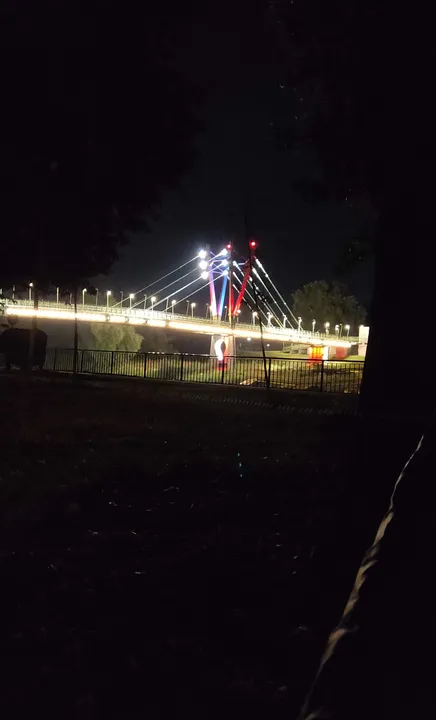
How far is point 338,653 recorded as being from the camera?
50.5 inches

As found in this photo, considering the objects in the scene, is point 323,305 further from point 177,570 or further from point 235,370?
point 177,570

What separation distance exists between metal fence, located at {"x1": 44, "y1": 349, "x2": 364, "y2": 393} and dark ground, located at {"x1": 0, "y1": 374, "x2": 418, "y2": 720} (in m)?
8.65

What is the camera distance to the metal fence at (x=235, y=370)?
673 inches

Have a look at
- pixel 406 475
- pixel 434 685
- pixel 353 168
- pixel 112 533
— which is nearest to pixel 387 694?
pixel 434 685

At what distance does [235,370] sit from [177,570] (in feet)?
50.9

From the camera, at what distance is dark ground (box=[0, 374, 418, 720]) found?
2932 mm

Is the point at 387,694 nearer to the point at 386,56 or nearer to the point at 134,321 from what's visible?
the point at 386,56

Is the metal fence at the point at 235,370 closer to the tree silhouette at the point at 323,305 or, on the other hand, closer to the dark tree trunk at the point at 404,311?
the dark tree trunk at the point at 404,311

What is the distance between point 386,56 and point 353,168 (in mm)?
1596

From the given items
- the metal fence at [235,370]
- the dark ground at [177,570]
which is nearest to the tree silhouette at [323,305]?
the metal fence at [235,370]

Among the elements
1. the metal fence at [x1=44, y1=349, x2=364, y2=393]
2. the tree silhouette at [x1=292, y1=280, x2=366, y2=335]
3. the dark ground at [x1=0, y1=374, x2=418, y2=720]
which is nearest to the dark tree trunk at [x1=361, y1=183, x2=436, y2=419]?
the dark ground at [x1=0, y1=374, x2=418, y2=720]

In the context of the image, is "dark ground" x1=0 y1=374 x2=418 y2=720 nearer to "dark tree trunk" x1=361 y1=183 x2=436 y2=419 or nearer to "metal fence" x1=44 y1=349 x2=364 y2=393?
"dark tree trunk" x1=361 y1=183 x2=436 y2=419

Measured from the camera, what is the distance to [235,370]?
1969cm

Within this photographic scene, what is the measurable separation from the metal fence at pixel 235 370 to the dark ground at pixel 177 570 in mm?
8653
